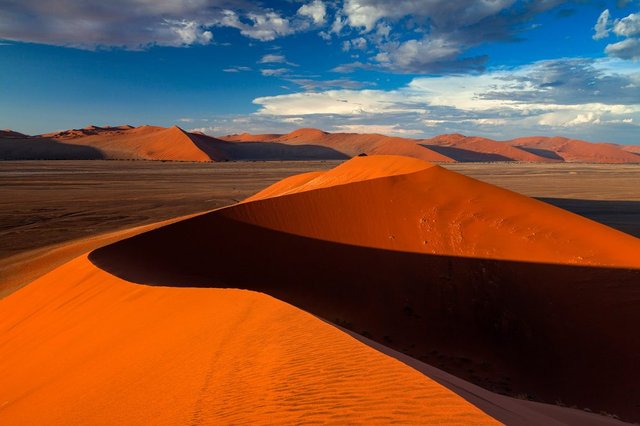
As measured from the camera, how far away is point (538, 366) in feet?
25.8

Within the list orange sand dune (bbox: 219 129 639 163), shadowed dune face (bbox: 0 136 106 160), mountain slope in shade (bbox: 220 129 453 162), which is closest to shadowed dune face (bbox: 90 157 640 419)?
shadowed dune face (bbox: 0 136 106 160)

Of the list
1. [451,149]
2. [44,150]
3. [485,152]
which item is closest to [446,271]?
[44,150]

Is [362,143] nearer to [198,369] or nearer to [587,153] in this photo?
[587,153]

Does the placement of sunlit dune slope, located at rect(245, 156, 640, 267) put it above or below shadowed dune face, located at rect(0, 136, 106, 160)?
below

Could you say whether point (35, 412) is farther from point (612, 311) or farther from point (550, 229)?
point (550, 229)

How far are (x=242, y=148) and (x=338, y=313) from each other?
128928 mm

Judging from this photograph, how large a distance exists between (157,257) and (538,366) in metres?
8.19

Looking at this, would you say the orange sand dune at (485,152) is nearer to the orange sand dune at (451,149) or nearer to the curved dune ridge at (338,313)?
the orange sand dune at (451,149)

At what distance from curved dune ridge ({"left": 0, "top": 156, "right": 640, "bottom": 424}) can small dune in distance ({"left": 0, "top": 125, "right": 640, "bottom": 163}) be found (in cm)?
8876

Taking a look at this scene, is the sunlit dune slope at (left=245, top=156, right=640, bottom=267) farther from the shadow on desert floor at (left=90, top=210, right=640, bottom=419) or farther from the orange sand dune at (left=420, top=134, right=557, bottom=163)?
the orange sand dune at (left=420, top=134, right=557, bottom=163)

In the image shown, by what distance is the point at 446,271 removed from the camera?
32.7 feet

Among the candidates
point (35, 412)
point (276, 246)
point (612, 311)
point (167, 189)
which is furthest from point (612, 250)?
point (167, 189)

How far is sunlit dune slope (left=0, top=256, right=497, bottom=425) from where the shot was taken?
3.17 meters

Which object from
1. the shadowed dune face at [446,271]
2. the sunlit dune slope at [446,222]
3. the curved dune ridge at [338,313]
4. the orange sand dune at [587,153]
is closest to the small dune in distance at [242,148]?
the orange sand dune at [587,153]
